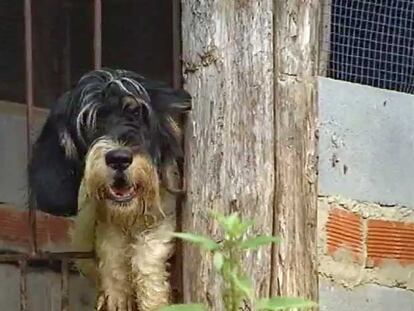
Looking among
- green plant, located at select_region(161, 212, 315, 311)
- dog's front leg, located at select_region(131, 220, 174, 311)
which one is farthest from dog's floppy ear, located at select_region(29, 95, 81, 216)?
green plant, located at select_region(161, 212, 315, 311)

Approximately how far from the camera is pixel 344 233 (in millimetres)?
4113

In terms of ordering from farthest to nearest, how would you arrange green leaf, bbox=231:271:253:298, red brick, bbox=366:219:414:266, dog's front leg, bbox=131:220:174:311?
red brick, bbox=366:219:414:266
dog's front leg, bbox=131:220:174:311
green leaf, bbox=231:271:253:298

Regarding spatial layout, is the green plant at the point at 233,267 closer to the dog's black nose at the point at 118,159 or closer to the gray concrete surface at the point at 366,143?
the dog's black nose at the point at 118,159

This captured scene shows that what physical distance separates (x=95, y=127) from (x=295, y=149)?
0.52 meters

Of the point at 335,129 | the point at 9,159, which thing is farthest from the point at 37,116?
the point at 335,129

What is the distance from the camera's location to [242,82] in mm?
3346

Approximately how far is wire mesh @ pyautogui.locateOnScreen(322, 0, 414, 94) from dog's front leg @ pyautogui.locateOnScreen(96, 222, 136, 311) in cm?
82

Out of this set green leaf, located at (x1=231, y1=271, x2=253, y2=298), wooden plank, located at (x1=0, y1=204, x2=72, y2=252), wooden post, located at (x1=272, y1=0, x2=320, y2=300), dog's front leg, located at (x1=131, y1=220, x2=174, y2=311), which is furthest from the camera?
wooden plank, located at (x1=0, y1=204, x2=72, y2=252)

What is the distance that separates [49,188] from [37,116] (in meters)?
1.27

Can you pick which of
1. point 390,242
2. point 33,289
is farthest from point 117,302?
point 33,289

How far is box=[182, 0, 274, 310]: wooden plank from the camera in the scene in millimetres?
3318

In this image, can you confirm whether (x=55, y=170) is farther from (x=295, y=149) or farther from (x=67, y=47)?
(x=67, y=47)

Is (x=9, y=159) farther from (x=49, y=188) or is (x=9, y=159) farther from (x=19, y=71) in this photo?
(x=49, y=188)

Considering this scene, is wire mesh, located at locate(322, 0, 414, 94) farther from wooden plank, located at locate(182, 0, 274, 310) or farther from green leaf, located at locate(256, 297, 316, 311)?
green leaf, located at locate(256, 297, 316, 311)
